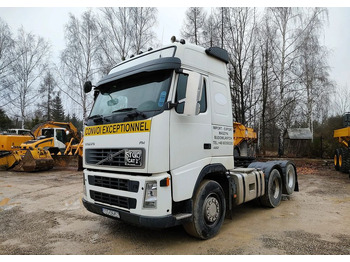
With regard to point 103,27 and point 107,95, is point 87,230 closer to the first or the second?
point 107,95

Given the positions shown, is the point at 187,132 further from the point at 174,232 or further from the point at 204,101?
the point at 174,232

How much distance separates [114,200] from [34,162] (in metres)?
10.6

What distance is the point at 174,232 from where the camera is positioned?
4.52 m

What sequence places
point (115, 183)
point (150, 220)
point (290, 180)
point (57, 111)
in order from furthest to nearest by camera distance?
point (57, 111) < point (290, 180) < point (115, 183) < point (150, 220)

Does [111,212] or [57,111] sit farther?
[57,111]

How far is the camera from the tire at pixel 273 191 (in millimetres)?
6051

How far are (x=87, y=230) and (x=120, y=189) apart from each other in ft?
4.97

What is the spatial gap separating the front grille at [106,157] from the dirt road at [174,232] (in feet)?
4.27

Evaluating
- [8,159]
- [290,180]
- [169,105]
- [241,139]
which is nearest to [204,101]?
[169,105]

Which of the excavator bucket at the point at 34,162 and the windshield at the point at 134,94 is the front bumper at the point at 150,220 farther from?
the excavator bucket at the point at 34,162

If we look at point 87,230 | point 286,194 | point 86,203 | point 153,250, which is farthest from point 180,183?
point 286,194

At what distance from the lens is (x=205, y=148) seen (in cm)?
427

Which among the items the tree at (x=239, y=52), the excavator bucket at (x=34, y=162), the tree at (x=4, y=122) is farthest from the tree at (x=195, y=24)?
the tree at (x=4, y=122)

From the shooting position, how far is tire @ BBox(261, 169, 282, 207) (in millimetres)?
6051
